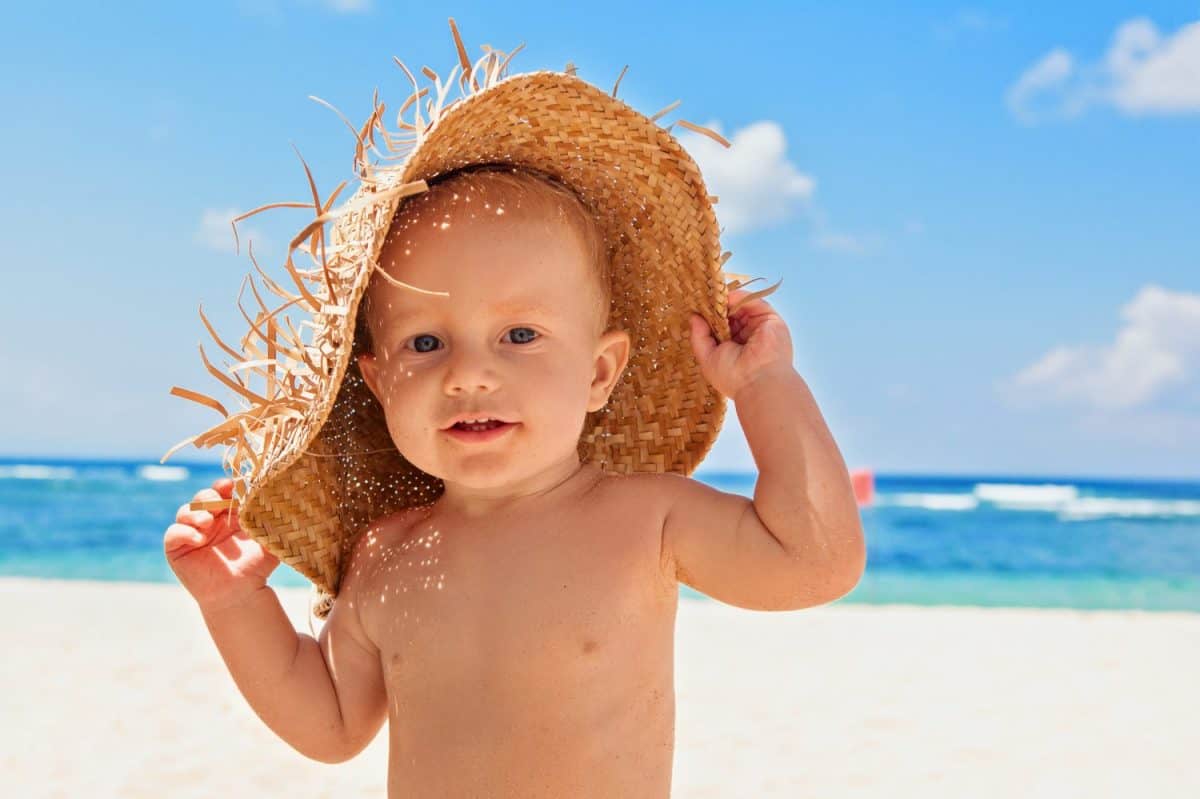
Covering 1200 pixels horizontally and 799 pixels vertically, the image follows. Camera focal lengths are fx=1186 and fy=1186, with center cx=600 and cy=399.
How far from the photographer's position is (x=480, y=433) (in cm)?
188

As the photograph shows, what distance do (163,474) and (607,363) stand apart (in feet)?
133

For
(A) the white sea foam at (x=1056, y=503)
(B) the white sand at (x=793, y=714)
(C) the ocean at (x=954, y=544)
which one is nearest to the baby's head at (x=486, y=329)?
(B) the white sand at (x=793, y=714)

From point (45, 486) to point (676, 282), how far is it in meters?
38.6

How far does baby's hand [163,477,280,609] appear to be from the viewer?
2145mm

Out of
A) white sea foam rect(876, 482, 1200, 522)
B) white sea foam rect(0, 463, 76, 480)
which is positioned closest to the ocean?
white sea foam rect(876, 482, 1200, 522)

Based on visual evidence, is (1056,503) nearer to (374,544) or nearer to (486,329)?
(374,544)

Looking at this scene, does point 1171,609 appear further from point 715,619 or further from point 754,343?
point 754,343

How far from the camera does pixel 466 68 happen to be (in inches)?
75.7

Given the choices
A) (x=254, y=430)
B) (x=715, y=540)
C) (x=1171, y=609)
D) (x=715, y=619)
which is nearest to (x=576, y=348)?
(x=715, y=540)

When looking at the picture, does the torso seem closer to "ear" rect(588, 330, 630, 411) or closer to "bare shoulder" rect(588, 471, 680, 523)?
"bare shoulder" rect(588, 471, 680, 523)

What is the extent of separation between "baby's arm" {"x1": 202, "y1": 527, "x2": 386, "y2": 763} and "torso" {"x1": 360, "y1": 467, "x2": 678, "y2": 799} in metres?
0.12

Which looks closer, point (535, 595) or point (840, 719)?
point (535, 595)

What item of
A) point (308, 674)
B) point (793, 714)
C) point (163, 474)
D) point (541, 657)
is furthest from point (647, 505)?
point (163, 474)

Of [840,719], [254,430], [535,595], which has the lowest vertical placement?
[840,719]
